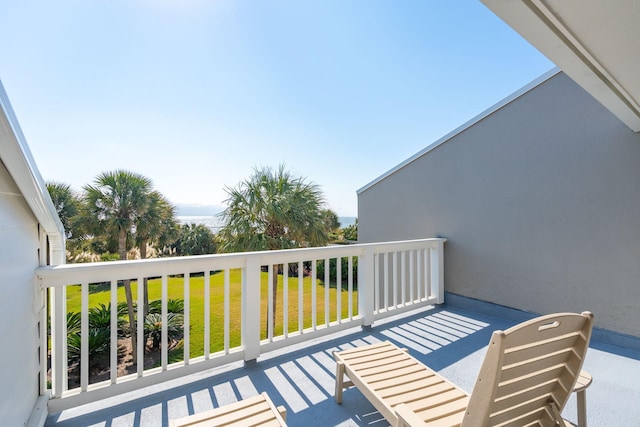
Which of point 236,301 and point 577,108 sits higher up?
point 577,108

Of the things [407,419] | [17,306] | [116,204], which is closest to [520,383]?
[407,419]

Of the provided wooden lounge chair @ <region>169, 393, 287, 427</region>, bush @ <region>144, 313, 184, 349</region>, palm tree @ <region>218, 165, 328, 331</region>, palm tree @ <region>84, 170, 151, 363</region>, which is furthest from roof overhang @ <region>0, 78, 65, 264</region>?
palm tree @ <region>84, 170, 151, 363</region>

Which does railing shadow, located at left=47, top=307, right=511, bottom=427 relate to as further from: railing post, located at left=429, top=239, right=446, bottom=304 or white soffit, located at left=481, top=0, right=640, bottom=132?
white soffit, located at left=481, top=0, right=640, bottom=132

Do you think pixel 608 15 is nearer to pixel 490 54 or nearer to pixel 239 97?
pixel 490 54

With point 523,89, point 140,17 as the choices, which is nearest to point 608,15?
point 523,89

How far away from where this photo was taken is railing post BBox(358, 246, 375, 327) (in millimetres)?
3697

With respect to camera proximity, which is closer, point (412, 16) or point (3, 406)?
point (3, 406)

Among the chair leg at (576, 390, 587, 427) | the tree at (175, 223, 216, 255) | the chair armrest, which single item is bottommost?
the tree at (175, 223, 216, 255)

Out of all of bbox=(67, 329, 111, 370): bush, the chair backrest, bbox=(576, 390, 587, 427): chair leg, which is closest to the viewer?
the chair backrest

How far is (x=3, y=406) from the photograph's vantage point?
4.38 feet

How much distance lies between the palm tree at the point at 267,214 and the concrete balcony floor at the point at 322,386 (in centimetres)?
466

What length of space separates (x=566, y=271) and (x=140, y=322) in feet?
15.8

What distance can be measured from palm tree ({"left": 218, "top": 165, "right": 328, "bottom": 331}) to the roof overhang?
5.72m

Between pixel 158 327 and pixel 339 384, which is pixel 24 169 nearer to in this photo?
pixel 339 384
